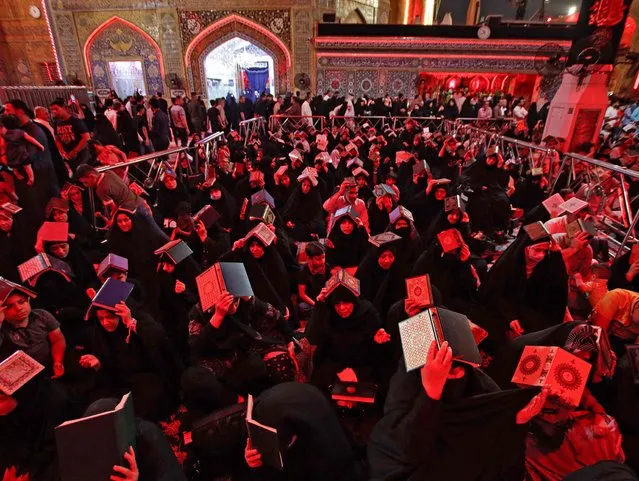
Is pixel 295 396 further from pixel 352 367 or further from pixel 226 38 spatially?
pixel 226 38

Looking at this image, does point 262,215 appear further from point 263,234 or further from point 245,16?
point 245,16

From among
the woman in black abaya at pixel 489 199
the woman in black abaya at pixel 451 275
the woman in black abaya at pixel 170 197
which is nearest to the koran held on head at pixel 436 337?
the woman in black abaya at pixel 451 275

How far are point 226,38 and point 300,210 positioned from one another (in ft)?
46.6

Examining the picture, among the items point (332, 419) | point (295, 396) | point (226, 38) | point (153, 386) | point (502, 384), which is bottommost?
point (153, 386)

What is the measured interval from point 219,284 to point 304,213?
11.6 ft

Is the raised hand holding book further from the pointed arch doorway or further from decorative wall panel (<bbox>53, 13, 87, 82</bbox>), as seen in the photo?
decorative wall panel (<bbox>53, 13, 87, 82</bbox>)

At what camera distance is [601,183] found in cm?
515

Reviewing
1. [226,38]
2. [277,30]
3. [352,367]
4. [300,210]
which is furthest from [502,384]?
[226,38]

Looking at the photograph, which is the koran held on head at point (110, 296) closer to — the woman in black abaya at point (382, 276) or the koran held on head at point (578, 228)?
the woman in black abaya at point (382, 276)

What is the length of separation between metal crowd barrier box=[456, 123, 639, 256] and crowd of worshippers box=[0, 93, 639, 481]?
43cm

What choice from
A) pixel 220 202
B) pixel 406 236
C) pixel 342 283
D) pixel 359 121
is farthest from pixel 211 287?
pixel 359 121

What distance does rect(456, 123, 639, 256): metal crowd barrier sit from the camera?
4570 mm

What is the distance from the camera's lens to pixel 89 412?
156 cm

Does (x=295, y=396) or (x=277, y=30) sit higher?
(x=277, y=30)
